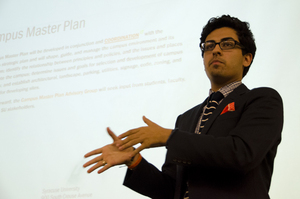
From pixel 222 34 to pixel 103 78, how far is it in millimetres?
1484

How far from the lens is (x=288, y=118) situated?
2043 mm

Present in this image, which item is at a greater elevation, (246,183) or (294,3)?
(294,3)

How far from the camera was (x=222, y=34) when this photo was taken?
5.28 ft

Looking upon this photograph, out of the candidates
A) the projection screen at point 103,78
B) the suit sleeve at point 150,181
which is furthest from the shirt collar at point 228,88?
the projection screen at point 103,78

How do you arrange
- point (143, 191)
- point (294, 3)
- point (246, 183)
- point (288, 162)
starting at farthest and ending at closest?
point (294, 3), point (288, 162), point (143, 191), point (246, 183)

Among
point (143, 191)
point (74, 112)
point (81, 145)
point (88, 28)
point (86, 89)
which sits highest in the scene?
point (88, 28)

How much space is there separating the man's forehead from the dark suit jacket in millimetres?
394

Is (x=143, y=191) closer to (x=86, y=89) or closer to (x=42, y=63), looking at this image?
(x=86, y=89)

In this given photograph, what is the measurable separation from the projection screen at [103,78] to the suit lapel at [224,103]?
872mm

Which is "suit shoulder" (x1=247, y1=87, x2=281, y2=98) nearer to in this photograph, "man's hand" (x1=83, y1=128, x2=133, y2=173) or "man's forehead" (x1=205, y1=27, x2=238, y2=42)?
"man's forehead" (x1=205, y1=27, x2=238, y2=42)

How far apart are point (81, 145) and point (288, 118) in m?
1.67

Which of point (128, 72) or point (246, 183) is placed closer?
point (246, 183)

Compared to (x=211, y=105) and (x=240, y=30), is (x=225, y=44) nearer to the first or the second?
(x=240, y=30)

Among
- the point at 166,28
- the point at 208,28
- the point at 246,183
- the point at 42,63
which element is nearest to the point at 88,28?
the point at 42,63
